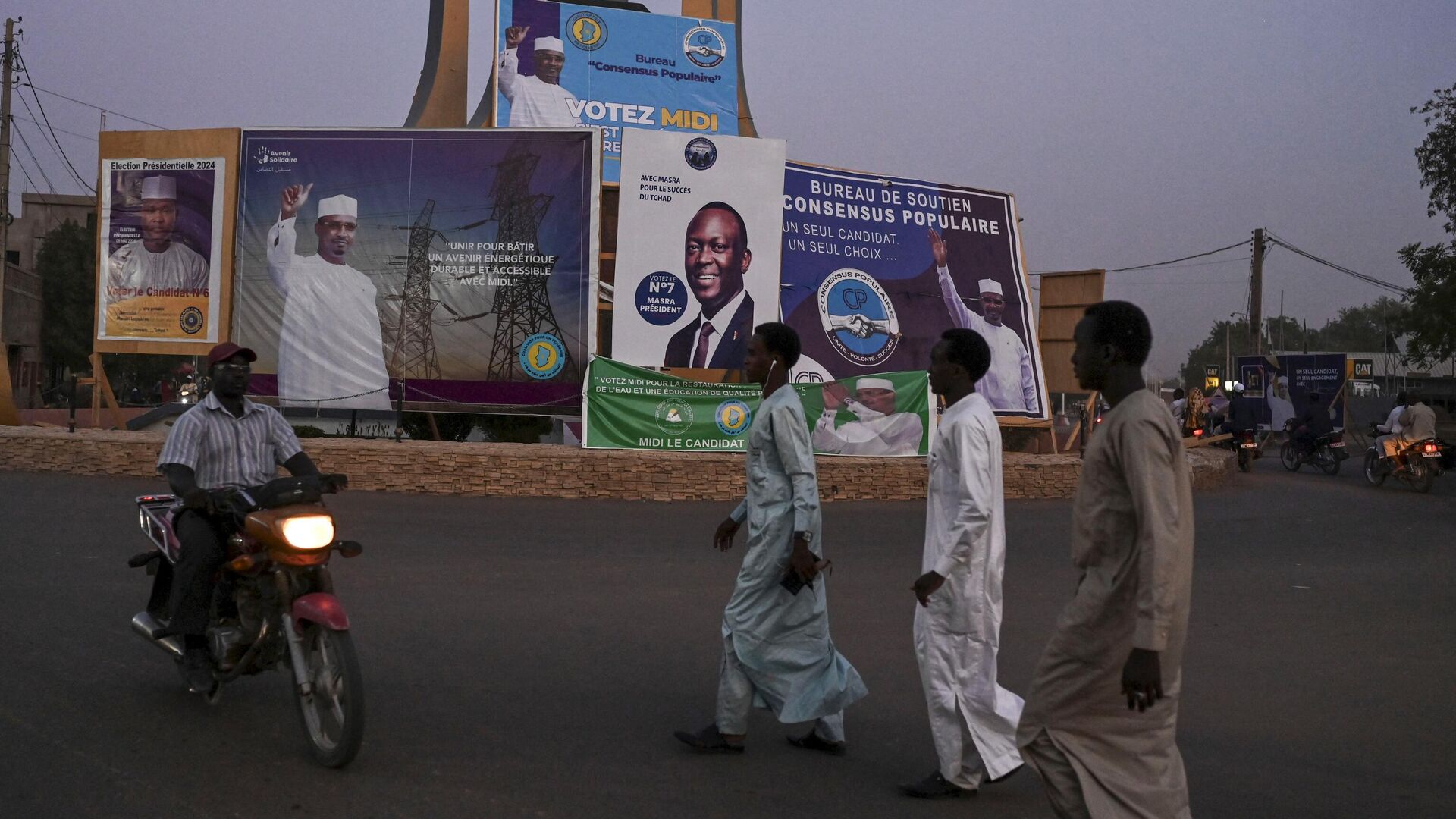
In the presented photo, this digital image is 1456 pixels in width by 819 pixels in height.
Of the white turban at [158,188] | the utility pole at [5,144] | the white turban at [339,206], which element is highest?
the utility pole at [5,144]

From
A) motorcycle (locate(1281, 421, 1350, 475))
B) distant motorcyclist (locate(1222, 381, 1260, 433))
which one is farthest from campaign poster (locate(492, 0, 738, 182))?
motorcycle (locate(1281, 421, 1350, 475))

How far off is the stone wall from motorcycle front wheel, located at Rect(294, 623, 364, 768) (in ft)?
32.5

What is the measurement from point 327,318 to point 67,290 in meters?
37.4

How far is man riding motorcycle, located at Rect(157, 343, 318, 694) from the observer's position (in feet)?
15.7

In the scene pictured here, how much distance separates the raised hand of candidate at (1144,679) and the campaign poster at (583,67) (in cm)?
2274

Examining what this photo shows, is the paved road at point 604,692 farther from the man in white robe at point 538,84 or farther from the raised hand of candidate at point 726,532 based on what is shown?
the man in white robe at point 538,84

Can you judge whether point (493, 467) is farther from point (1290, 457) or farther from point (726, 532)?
point (1290, 457)

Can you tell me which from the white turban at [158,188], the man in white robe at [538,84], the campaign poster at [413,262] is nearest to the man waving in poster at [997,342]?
the campaign poster at [413,262]

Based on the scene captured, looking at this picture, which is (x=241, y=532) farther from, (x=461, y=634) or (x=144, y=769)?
(x=461, y=634)

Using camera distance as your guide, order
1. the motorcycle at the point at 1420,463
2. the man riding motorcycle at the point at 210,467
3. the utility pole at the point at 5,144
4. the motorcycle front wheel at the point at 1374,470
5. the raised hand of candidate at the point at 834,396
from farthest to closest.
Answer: the utility pole at the point at 5,144 → the motorcycle front wheel at the point at 1374,470 → the motorcycle at the point at 1420,463 → the raised hand of candidate at the point at 834,396 → the man riding motorcycle at the point at 210,467

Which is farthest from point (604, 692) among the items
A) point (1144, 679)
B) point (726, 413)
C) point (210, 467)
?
→ point (726, 413)

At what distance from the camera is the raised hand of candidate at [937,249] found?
64.7 ft

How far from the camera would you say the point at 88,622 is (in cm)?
641

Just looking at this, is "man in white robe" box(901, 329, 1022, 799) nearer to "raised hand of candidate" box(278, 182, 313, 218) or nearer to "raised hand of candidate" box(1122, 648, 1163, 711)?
"raised hand of candidate" box(1122, 648, 1163, 711)
